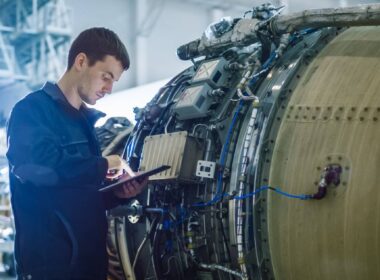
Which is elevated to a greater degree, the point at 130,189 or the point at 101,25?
the point at 101,25

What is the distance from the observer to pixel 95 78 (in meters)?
2.62

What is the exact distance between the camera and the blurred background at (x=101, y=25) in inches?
358

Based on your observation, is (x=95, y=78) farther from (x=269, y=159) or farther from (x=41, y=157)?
(x=269, y=159)

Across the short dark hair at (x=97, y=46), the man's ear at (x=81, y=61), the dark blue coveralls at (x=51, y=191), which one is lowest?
the dark blue coveralls at (x=51, y=191)

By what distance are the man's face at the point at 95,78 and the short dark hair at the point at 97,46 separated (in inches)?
1.0

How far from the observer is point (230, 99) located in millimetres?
3275

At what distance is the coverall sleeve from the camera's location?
2357mm

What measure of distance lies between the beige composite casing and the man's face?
2.94ft

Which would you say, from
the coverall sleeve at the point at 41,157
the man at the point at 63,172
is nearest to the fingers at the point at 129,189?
the man at the point at 63,172

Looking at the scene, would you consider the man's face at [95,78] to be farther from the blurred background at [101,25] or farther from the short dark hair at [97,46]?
the blurred background at [101,25]

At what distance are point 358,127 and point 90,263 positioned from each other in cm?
136

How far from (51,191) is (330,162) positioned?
1260 millimetres

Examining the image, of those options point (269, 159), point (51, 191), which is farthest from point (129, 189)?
point (269, 159)

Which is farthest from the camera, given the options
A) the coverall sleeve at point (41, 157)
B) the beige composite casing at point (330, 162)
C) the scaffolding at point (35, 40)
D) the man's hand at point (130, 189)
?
the scaffolding at point (35, 40)
